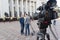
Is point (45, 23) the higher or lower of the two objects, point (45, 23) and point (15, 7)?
the higher

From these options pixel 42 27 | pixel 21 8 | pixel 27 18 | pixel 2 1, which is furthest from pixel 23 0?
pixel 42 27

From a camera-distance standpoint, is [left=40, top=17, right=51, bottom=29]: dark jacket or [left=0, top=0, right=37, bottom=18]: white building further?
[left=0, top=0, right=37, bottom=18]: white building

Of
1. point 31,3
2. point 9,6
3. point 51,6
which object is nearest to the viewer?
point 51,6

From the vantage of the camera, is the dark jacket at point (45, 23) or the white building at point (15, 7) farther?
the white building at point (15, 7)

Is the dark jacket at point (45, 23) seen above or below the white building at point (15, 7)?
above

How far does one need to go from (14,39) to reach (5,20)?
25942 mm

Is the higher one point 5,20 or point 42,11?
point 42,11

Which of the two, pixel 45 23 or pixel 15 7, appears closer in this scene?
pixel 45 23

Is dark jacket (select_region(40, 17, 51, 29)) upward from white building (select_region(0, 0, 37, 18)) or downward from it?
upward

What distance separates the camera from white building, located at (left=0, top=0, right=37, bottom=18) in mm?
46003

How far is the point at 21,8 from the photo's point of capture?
55.2 meters

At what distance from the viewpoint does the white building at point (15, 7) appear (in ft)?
151

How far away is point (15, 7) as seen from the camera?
172 feet

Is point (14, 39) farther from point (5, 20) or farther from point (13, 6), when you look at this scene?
point (13, 6)
